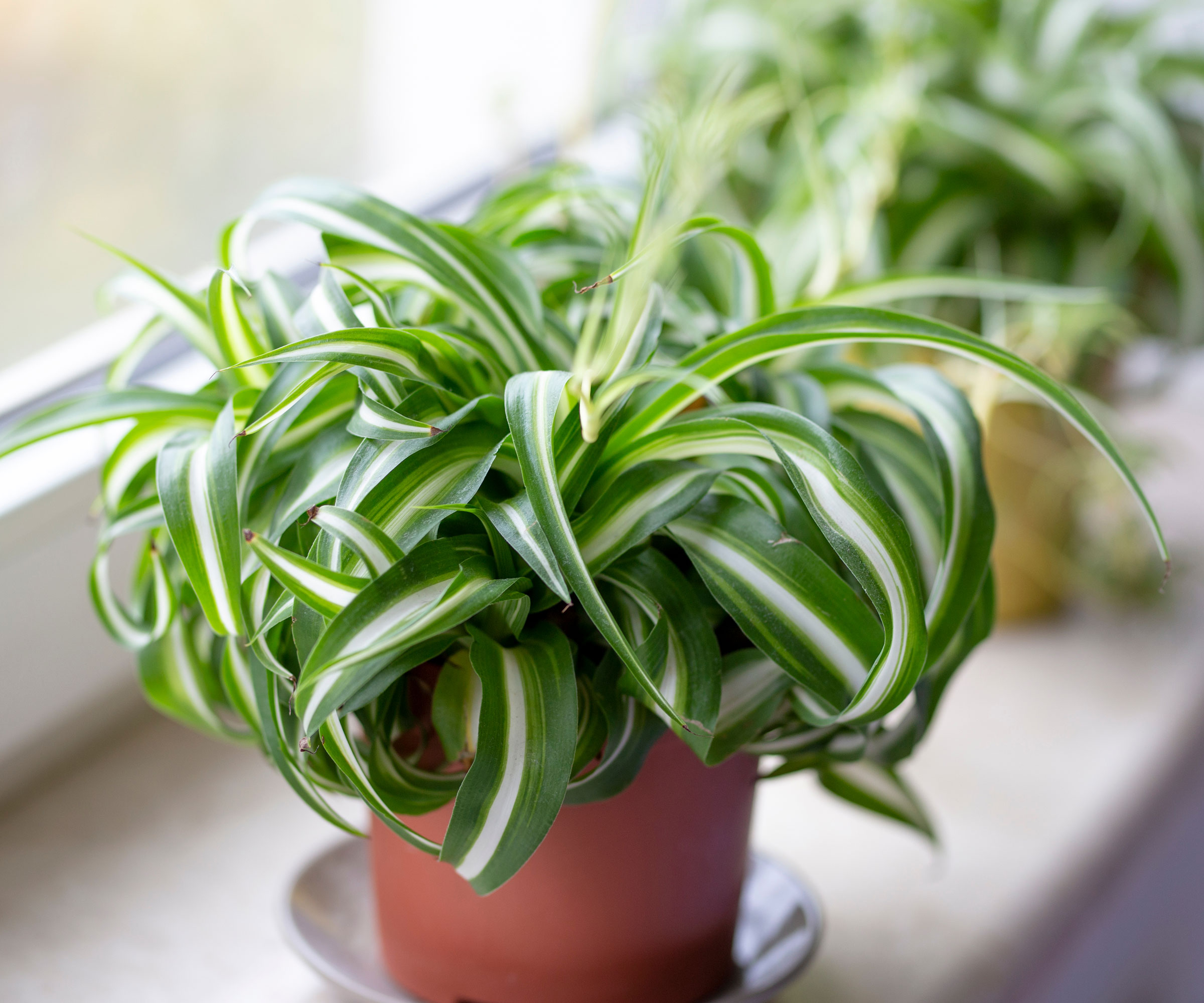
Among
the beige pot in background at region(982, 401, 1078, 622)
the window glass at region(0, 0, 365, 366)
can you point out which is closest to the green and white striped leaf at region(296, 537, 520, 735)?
the window glass at region(0, 0, 365, 366)

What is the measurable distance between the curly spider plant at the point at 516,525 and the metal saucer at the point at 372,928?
0.12 metres

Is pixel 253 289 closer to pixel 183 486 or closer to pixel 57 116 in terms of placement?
pixel 183 486

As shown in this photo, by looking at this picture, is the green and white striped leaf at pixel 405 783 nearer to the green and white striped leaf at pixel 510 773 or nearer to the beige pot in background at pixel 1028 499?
the green and white striped leaf at pixel 510 773

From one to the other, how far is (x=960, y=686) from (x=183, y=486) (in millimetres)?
638

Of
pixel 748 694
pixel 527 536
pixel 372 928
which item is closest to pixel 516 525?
pixel 527 536

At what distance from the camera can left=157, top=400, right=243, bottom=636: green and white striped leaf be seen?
1.24 feet

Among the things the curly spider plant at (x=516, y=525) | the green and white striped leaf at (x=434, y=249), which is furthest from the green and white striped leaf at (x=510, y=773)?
the green and white striped leaf at (x=434, y=249)

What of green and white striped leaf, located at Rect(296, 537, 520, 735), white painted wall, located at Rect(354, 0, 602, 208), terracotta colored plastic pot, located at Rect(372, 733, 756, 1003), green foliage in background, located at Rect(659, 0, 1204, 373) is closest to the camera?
green and white striped leaf, located at Rect(296, 537, 520, 735)

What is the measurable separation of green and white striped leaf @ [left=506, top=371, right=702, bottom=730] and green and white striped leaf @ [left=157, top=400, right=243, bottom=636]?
9 centimetres

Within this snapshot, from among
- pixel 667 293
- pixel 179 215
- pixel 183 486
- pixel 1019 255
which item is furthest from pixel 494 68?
pixel 183 486

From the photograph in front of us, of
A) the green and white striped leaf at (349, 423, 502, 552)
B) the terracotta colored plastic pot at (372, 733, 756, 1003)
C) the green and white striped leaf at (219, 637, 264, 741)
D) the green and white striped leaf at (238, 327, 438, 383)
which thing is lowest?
the terracotta colored plastic pot at (372, 733, 756, 1003)

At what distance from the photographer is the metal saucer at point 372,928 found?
1.66ft

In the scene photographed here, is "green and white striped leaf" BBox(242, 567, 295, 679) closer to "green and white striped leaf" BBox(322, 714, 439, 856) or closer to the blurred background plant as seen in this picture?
"green and white striped leaf" BBox(322, 714, 439, 856)

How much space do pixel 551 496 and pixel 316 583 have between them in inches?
2.9
